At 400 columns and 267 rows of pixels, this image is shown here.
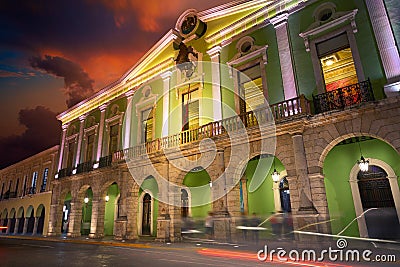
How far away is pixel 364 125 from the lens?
8172 millimetres

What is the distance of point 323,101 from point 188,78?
23.2ft

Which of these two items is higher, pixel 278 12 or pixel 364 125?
pixel 278 12

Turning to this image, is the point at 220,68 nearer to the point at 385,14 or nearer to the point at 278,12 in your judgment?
the point at 278,12

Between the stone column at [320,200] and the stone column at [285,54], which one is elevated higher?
the stone column at [285,54]

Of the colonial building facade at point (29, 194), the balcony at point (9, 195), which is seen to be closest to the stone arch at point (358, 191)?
the colonial building facade at point (29, 194)

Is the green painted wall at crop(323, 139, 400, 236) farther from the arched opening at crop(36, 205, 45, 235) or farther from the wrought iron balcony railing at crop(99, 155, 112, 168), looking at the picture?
the arched opening at crop(36, 205, 45, 235)

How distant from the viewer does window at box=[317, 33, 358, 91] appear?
980 cm

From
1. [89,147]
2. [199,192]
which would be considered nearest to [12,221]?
[89,147]

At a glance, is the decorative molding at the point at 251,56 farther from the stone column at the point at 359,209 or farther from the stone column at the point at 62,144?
the stone column at the point at 62,144

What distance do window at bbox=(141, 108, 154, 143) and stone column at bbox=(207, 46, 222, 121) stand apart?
4.77 meters

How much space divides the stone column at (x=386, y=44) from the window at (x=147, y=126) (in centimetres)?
1130

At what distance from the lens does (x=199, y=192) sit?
571 inches

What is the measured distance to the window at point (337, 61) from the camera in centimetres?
980

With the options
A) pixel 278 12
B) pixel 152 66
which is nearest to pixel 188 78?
pixel 152 66
